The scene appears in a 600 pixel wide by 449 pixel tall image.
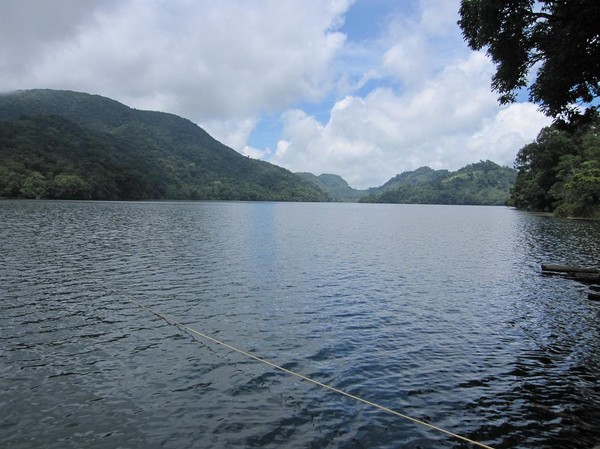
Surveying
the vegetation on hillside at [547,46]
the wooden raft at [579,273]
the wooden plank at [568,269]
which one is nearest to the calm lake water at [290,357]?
the wooden plank at [568,269]

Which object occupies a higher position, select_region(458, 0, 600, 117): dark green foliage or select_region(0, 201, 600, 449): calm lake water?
select_region(458, 0, 600, 117): dark green foliage

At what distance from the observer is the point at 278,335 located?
1825cm

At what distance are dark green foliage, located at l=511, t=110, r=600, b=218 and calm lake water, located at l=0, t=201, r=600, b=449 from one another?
70.3 meters

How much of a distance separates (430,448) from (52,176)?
222007mm

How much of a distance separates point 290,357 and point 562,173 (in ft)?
431

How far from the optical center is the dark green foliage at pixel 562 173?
99.8 m

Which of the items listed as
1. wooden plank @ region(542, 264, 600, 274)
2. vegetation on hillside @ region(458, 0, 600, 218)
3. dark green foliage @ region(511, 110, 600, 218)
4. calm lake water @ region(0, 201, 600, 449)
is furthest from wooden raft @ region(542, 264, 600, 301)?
dark green foliage @ region(511, 110, 600, 218)

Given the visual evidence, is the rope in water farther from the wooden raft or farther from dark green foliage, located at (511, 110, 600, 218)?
dark green foliage, located at (511, 110, 600, 218)

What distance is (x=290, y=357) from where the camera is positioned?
51.3ft

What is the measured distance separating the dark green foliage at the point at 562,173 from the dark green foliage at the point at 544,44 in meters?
64.8

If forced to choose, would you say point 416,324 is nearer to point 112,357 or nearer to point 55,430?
point 112,357

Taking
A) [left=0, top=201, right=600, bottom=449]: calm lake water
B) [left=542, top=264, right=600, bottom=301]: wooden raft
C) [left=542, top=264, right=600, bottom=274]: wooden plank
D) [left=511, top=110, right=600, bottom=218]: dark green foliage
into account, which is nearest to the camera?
[left=0, top=201, right=600, bottom=449]: calm lake water

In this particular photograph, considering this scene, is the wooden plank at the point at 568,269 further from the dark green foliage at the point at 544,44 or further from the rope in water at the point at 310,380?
the rope in water at the point at 310,380

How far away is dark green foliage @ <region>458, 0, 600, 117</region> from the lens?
17734mm
